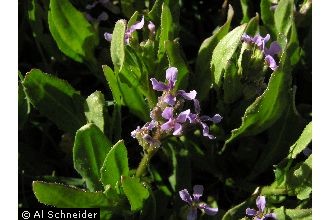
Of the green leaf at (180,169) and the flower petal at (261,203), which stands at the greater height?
the green leaf at (180,169)

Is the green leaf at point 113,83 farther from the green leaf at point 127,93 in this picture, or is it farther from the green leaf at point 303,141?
the green leaf at point 303,141

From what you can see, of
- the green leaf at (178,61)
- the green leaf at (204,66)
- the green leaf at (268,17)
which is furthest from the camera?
the green leaf at (268,17)

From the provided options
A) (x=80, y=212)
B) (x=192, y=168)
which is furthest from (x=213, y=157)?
(x=80, y=212)

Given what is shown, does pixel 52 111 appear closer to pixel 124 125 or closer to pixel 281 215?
pixel 124 125

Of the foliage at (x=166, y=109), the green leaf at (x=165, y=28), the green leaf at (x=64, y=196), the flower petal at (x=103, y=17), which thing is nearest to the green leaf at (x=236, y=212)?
the foliage at (x=166, y=109)

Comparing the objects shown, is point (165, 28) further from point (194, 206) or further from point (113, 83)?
point (194, 206)

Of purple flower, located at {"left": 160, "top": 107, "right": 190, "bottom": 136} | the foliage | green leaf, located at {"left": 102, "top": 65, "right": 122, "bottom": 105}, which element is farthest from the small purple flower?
purple flower, located at {"left": 160, "top": 107, "right": 190, "bottom": 136}

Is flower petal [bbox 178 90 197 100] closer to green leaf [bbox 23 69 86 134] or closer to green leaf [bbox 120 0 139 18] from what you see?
green leaf [bbox 23 69 86 134]
